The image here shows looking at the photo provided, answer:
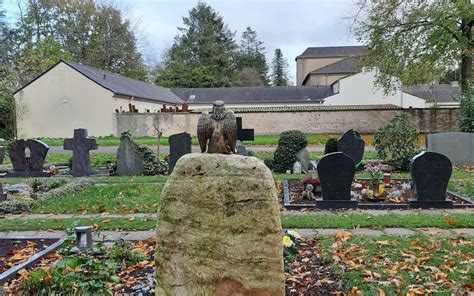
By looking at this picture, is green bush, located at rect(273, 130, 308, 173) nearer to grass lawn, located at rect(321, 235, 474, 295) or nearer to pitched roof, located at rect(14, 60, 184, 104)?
grass lawn, located at rect(321, 235, 474, 295)

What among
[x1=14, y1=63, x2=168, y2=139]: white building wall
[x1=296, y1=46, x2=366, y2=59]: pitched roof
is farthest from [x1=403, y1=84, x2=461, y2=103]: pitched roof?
[x1=14, y1=63, x2=168, y2=139]: white building wall

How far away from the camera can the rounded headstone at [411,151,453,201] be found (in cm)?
868

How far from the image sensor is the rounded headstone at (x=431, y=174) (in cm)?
868

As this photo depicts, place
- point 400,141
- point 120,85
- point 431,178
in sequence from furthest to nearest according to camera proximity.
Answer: point 120,85
point 400,141
point 431,178

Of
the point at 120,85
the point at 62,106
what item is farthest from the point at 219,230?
the point at 120,85

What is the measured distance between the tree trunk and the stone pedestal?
22.4 metres

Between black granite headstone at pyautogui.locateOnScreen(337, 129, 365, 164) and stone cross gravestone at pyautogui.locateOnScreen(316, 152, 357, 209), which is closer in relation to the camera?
stone cross gravestone at pyautogui.locateOnScreen(316, 152, 357, 209)

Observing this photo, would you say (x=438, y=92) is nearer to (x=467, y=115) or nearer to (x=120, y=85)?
(x=120, y=85)

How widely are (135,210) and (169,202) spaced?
18.8ft

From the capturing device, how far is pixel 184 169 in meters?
3.32

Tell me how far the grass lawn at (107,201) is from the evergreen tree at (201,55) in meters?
50.0

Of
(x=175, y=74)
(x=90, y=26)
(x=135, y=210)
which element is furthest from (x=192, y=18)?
(x=135, y=210)

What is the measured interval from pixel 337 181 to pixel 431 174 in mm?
1955

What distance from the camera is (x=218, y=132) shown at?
15.4ft
